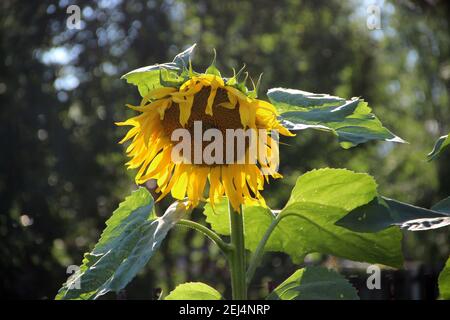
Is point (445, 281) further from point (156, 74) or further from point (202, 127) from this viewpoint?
point (156, 74)

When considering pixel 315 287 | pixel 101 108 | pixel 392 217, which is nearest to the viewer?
pixel 392 217

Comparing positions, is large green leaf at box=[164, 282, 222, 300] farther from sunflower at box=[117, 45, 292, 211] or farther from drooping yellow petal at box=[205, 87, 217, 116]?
drooping yellow petal at box=[205, 87, 217, 116]

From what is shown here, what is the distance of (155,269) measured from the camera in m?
5.72

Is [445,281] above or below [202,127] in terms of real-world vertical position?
below

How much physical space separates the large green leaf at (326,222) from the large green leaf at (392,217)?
49 millimetres

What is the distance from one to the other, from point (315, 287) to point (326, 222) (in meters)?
0.13

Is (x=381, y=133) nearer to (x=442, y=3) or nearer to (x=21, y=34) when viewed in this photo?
(x=21, y=34)

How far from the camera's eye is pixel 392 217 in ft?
3.35

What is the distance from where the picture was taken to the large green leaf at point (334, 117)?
1.06m

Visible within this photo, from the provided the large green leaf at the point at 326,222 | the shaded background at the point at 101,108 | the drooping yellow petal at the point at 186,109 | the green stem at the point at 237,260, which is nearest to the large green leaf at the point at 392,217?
the large green leaf at the point at 326,222

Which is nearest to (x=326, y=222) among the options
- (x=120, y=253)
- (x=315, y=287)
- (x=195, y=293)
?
(x=315, y=287)

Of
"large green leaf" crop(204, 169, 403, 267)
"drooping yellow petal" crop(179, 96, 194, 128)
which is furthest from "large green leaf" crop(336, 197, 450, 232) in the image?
"drooping yellow petal" crop(179, 96, 194, 128)

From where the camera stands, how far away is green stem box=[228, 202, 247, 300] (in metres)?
1.14

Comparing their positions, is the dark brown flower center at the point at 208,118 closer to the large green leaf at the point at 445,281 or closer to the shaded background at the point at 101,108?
the large green leaf at the point at 445,281
